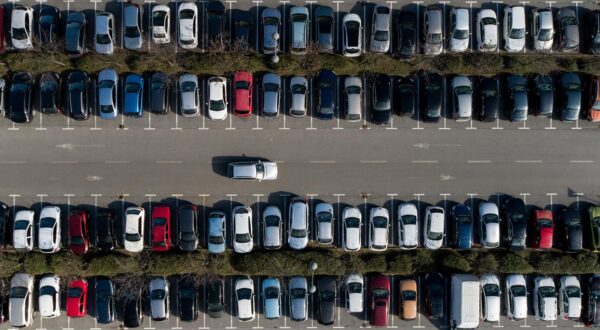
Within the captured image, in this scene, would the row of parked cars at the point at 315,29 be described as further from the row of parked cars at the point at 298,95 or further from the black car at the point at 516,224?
the black car at the point at 516,224

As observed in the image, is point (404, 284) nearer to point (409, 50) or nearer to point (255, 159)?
point (255, 159)

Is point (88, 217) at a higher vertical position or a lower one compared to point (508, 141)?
lower

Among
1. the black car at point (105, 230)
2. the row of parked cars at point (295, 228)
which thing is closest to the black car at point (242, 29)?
the row of parked cars at point (295, 228)

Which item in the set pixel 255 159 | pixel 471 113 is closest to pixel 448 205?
pixel 471 113

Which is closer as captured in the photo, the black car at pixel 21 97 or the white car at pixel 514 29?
the black car at pixel 21 97

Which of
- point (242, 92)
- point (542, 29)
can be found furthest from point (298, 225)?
point (542, 29)

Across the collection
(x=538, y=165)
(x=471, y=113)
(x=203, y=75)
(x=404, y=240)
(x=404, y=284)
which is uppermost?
(x=203, y=75)
